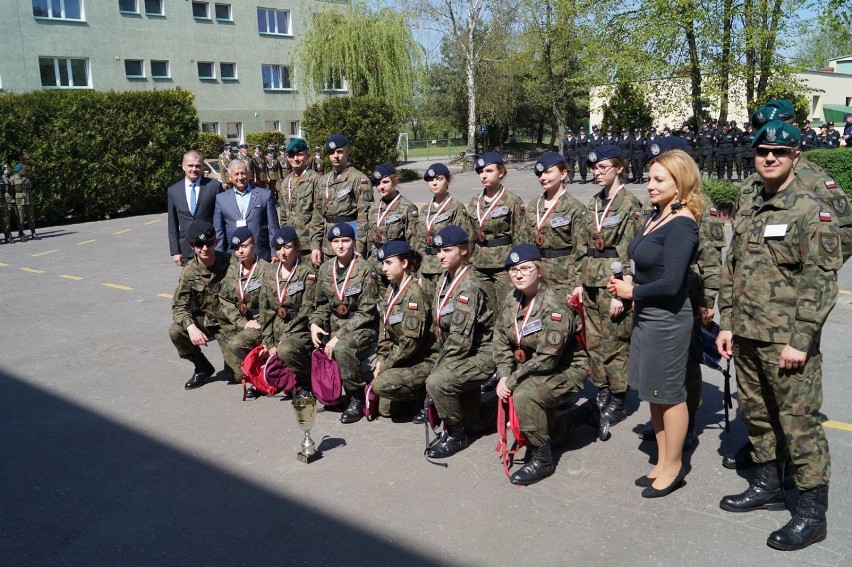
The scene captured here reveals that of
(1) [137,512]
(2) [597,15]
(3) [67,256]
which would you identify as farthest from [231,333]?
(2) [597,15]

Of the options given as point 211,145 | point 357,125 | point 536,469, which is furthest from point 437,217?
point 211,145

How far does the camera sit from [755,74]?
21719mm

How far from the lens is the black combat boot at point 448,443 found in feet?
18.2

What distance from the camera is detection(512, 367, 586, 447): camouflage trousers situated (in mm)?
5070

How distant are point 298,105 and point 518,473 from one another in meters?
42.0

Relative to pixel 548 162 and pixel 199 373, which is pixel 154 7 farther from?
pixel 548 162

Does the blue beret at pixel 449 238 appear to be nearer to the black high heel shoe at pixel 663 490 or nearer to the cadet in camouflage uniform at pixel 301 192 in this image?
the black high heel shoe at pixel 663 490

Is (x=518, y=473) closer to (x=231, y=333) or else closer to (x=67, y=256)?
(x=231, y=333)

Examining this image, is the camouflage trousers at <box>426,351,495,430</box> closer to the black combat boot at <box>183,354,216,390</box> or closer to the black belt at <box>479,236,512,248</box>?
the black belt at <box>479,236,512,248</box>

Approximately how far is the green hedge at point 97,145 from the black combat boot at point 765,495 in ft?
75.2

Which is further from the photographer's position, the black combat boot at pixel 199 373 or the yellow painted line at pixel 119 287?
the yellow painted line at pixel 119 287

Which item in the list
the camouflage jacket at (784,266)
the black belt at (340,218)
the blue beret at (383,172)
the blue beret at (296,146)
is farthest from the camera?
the blue beret at (296,146)

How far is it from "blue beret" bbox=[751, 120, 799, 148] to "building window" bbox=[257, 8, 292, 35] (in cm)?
4192

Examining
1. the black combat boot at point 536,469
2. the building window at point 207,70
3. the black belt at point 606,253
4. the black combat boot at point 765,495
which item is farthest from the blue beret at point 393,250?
the building window at point 207,70
